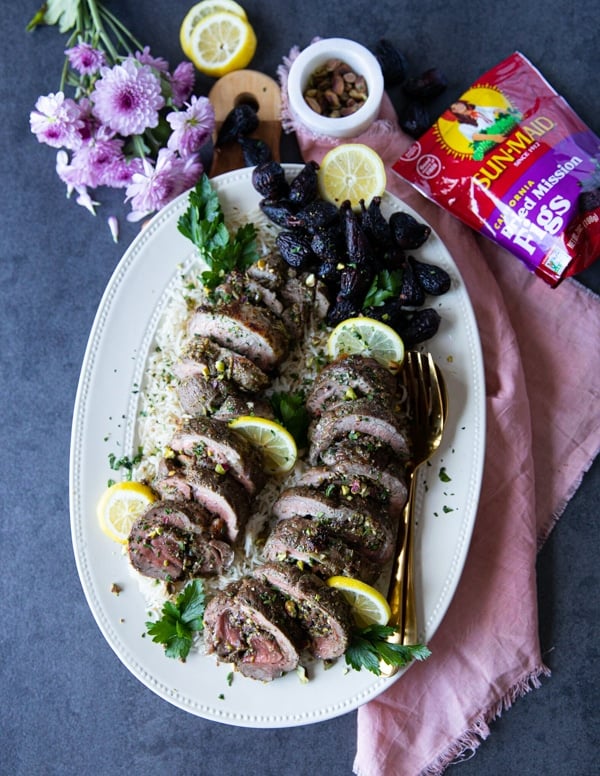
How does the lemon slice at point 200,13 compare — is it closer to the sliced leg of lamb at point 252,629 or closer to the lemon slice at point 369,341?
the lemon slice at point 369,341

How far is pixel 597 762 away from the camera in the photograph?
4.43 m

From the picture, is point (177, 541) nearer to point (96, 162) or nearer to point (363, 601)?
point (363, 601)

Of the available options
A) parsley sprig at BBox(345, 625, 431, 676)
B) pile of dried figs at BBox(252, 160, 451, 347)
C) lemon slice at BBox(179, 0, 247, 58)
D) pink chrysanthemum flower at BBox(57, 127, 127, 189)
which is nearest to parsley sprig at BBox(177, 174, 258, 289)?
pile of dried figs at BBox(252, 160, 451, 347)

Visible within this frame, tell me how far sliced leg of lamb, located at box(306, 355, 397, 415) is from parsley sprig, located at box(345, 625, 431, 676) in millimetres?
1218

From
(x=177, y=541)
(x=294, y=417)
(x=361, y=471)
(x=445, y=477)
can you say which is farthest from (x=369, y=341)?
(x=177, y=541)

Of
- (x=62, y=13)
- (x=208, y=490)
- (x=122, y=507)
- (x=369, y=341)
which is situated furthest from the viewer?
(x=62, y=13)

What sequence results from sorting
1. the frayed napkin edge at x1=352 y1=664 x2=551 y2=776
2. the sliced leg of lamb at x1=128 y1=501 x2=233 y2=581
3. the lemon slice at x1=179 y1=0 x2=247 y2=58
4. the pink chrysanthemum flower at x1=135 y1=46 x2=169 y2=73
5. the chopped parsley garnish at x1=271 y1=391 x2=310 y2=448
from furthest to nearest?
the lemon slice at x1=179 y1=0 x2=247 y2=58 → the pink chrysanthemum flower at x1=135 y1=46 x2=169 y2=73 → the frayed napkin edge at x1=352 y1=664 x2=551 y2=776 → the chopped parsley garnish at x1=271 y1=391 x2=310 y2=448 → the sliced leg of lamb at x1=128 y1=501 x2=233 y2=581

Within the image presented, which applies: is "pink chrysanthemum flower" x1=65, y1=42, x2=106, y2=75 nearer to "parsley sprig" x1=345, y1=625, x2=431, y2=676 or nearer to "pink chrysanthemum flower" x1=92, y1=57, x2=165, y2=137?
"pink chrysanthemum flower" x1=92, y1=57, x2=165, y2=137

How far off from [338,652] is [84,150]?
3.39 m

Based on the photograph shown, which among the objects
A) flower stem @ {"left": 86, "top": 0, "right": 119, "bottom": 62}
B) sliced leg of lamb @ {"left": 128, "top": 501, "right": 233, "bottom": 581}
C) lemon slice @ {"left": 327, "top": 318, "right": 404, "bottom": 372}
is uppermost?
flower stem @ {"left": 86, "top": 0, "right": 119, "bottom": 62}

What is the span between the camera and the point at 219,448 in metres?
3.84

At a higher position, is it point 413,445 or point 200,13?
point 200,13

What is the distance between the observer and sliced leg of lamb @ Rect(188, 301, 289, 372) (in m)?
3.96

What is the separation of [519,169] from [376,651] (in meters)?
2.89
